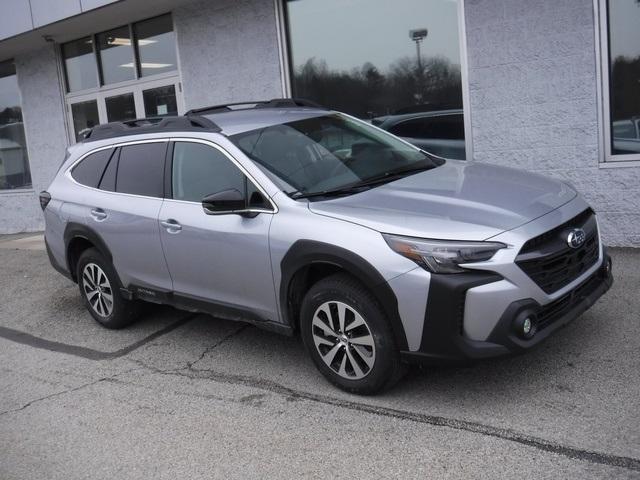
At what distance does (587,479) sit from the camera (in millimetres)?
3137

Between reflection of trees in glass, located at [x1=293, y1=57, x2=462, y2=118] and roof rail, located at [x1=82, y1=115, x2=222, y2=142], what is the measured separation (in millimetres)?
3322

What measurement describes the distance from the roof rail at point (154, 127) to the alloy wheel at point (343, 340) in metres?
1.71

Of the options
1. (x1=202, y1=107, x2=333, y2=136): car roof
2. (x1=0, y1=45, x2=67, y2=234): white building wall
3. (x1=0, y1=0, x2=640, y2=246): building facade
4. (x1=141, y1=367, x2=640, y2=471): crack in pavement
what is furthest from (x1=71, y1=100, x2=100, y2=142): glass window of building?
(x1=141, y1=367, x2=640, y2=471): crack in pavement

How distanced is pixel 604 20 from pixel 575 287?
150 inches

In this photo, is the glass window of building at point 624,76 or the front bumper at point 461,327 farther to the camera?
the glass window of building at point 624,76

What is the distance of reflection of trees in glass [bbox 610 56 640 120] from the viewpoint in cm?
682

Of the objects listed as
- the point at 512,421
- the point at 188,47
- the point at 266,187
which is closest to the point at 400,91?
the point at 188,47

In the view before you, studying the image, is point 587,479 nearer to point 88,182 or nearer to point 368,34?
point 88,182

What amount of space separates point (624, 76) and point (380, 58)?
2.87 metres

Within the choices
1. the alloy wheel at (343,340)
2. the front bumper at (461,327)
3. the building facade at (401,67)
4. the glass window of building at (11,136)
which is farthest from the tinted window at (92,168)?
the glass window of building at (11,136)

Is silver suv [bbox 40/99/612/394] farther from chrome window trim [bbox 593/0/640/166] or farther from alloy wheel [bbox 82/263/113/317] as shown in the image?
chrome window trim [bbox 593/0/640/166]

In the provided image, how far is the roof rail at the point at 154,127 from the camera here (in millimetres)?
5250

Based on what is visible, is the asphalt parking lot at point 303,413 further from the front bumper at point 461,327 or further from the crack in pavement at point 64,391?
the front bumper at point 461,327

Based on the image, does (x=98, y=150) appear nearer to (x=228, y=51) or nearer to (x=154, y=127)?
(x=154, y=127)
